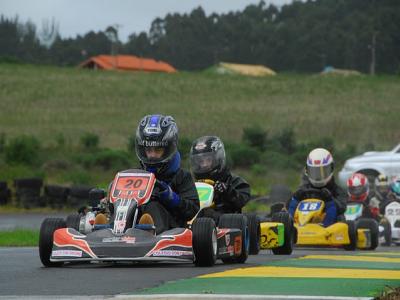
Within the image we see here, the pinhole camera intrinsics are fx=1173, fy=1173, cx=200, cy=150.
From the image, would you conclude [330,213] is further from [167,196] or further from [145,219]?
[145,219]

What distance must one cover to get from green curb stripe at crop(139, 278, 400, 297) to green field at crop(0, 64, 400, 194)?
22328 millimetres

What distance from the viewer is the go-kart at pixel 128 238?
9.75 meters

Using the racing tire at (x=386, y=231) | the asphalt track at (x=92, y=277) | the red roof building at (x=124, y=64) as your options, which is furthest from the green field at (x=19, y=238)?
the red roof building at (x=124, y=64)

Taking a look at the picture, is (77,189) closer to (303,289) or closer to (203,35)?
(303,289)

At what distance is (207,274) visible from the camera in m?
9.14

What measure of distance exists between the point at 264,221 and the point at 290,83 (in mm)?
44497

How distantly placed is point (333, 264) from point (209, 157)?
3.00 metres

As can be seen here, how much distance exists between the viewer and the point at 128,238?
9.77 meters

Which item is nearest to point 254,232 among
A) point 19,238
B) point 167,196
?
point 167,196

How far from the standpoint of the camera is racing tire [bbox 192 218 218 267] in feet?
32.7

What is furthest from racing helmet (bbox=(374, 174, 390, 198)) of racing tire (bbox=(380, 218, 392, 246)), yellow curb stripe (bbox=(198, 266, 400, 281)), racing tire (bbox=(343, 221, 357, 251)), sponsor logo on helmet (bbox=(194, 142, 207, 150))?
yellow curb stripe (bbox=(198, 266, 400, 281))

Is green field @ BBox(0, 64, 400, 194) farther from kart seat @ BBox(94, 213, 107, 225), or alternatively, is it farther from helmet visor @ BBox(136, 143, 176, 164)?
kart seat @ BBox(94, 213, 107, 225)

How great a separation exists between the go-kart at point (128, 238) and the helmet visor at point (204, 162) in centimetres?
286

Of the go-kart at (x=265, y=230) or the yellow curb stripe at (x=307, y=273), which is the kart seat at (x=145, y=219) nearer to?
the yellow curb stripe at (x=307, y=273)
